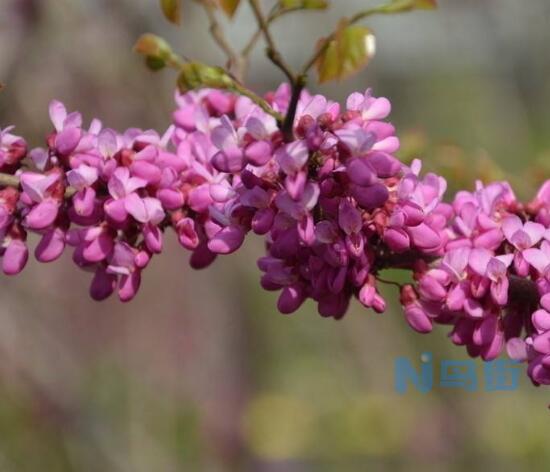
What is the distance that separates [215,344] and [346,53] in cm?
390

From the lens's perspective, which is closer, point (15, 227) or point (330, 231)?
point (330, 231)

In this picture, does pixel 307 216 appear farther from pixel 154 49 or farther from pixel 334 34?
pixel 154 49

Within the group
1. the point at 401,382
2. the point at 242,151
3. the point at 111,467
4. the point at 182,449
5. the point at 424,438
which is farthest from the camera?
the point at 424,438

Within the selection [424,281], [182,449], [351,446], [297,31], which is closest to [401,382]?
[424,281]

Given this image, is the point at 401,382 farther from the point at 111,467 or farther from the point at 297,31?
the point at 297,31

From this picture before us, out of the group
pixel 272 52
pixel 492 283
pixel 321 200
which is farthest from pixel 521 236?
pixel 272 52

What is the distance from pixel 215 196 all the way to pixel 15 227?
254mm

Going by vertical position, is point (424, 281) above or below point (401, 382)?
above

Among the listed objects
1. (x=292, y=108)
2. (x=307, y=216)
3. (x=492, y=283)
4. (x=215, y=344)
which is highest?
(x=292, y=108)

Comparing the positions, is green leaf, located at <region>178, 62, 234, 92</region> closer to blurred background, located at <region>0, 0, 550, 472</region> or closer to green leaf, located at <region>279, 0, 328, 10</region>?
green leaf, located at <region>279, 0, 328, 10</region>

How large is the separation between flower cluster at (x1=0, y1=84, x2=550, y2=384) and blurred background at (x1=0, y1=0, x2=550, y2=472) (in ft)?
1.57

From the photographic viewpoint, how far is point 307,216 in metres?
0.83

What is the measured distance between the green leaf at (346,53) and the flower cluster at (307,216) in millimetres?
49

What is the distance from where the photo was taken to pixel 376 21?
4.30 metres
